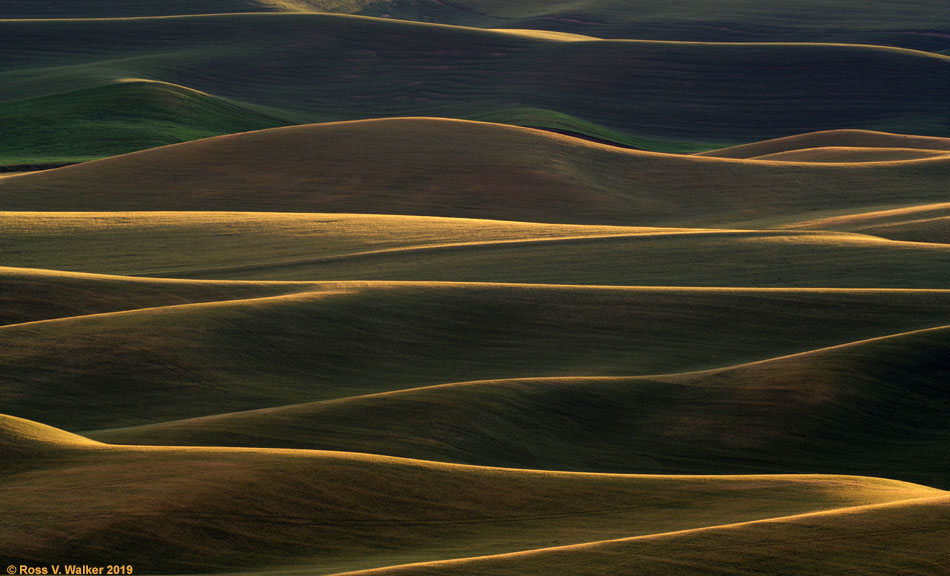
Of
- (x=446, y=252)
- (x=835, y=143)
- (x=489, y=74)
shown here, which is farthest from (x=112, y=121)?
(x=446, y=252)

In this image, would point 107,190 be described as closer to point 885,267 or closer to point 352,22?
point 885,267

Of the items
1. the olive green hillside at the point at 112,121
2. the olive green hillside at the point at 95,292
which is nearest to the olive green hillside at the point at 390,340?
the olive green hillside at the point at 95,292

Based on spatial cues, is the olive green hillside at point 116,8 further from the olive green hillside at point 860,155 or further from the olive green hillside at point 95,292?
the olive green hillside at point 95,292

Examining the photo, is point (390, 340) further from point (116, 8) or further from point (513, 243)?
point (116, 8)

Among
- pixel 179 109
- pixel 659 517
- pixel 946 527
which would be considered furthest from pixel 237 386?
pixel 179 109

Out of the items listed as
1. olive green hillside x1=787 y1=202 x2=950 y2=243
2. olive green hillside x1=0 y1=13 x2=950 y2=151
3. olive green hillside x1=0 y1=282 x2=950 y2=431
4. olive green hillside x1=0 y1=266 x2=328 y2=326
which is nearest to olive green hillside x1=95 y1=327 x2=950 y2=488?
olive green hillside x1=0 y1=282 x2=950 y2=431

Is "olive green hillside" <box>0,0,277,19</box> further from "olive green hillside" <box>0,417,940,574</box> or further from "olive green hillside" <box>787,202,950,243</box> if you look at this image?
"olive green hillside" <box>0,417,940,574</box>
